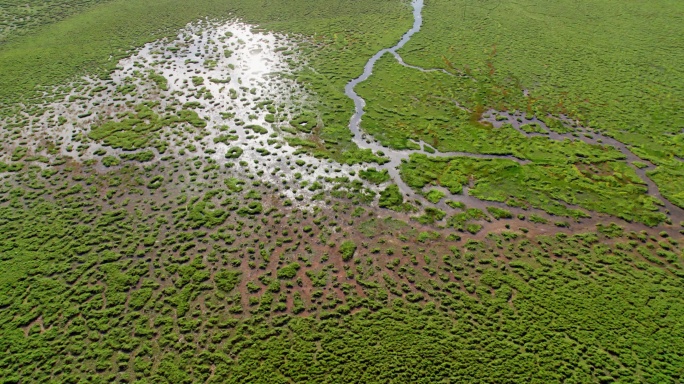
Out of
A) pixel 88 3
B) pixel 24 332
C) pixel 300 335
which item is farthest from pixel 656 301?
pixel 88 3

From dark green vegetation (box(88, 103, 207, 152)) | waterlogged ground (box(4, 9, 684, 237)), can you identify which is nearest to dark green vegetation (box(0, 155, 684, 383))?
waterlogged ground (box(4, 9, 684, 237))

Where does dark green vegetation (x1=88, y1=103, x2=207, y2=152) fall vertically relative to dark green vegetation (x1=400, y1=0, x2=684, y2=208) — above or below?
below

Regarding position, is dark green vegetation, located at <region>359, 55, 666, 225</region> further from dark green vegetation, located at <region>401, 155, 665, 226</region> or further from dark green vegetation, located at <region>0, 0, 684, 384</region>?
dark green vegetation, located at <region>0, 0, 684, 384</region>

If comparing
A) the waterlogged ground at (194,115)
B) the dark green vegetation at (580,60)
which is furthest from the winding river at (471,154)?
the waterlogged ground at (194,115)

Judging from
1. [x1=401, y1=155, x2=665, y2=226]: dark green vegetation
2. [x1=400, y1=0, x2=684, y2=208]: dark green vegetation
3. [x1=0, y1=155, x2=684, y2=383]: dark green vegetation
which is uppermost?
[x1=400, y1=0, x2=684, y2=208]: dark green vegetation

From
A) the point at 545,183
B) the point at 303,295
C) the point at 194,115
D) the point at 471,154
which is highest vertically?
the point at 194,115

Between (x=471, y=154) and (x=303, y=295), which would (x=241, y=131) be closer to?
(x=303, y=295)

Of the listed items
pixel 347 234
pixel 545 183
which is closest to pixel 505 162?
pixel 545 183

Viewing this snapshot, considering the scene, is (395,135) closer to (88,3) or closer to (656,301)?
(656,301)
